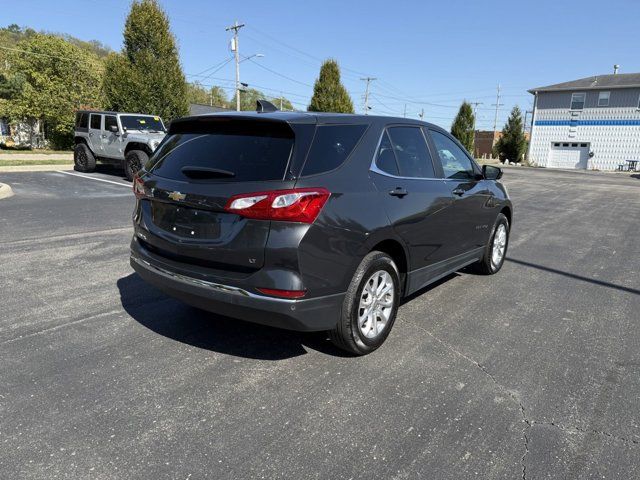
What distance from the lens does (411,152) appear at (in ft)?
13.6

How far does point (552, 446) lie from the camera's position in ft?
8.57

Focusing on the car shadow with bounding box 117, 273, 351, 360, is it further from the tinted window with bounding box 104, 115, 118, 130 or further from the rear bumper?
the tinted window with bounding box 104, 115, 118, 130

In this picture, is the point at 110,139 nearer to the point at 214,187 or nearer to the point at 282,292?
the point at 214,187

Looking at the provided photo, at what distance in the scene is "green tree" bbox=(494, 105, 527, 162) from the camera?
4462 cm

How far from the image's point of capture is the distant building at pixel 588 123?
1572 inches

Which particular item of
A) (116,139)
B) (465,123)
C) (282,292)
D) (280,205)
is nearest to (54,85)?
(116,139)

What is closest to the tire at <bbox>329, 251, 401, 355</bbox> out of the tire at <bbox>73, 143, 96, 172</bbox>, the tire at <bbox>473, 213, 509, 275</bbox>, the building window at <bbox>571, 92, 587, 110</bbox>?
the tire at <bbox>473, 213, 509, 275</bbox>

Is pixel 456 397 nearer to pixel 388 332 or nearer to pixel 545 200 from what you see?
pixel 388 332

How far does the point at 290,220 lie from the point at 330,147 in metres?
0.67

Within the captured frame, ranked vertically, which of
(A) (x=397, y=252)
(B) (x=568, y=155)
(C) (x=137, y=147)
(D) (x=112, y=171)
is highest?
(B) (x=568, y=155)

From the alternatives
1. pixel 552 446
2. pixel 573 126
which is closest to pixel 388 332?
pixel 552 446

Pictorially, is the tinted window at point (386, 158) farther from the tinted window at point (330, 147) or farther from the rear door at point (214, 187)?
the rear door at point (214, 187)

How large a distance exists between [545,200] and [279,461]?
14669 mm

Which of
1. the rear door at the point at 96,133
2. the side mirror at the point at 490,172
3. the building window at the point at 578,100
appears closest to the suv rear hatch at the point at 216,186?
the side mirror at the point at 490,172
